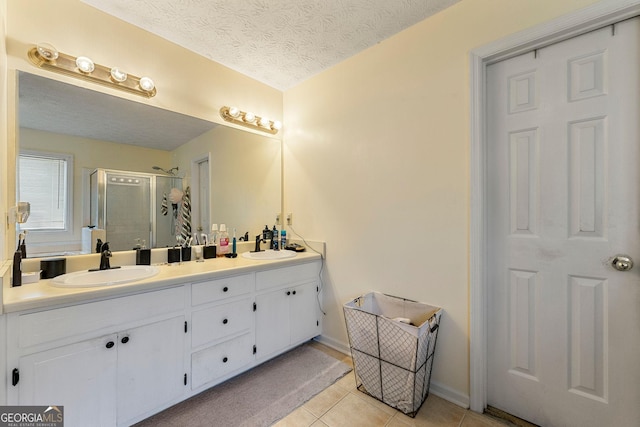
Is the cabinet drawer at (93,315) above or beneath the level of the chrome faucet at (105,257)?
beneath

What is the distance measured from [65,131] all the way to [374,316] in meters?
2.17

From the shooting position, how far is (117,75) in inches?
65.2

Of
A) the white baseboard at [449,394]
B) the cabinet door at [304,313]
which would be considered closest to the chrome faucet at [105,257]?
the cabinet door at [304,313]

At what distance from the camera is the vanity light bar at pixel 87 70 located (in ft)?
4.73

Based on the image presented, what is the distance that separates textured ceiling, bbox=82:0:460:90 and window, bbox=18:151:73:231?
39.2 inches

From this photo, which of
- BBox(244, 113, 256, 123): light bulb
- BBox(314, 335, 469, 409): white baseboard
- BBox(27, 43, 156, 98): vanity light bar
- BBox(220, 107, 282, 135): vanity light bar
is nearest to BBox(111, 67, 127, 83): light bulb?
BBox(27, 43, 156, 98): vanity light bar

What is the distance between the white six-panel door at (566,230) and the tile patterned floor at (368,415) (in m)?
0.24

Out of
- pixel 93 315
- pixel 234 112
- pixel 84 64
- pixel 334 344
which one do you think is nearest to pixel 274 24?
pixel 234 112

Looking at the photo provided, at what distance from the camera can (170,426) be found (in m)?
1.43

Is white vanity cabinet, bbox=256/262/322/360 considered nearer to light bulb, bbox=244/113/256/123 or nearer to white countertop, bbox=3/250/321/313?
white countertop, bbox=3/250/321/313

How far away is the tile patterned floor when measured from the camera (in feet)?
4.75

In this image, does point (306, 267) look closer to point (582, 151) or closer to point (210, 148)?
point (210, 148)

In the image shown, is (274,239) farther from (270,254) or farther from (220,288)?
(220,288)

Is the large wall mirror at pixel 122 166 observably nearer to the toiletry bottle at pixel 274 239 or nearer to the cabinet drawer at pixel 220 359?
the toiletry bottle at pixel 274 239
